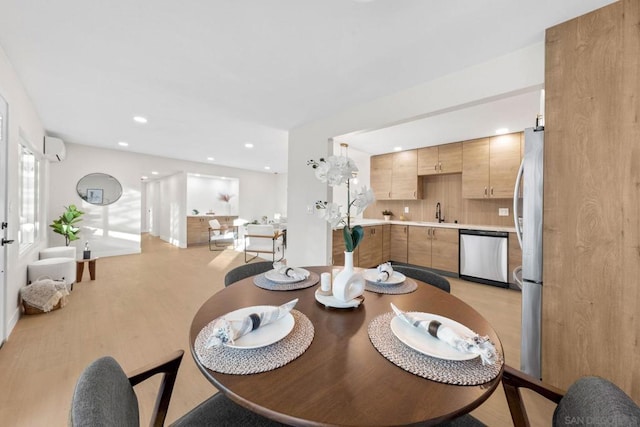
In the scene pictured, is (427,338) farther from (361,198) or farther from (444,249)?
(444,249)

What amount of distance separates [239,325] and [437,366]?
2.04 ft

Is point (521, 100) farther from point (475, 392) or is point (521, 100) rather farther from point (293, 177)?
point (475, 392)

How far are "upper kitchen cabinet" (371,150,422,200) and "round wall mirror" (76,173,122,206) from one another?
5.58m

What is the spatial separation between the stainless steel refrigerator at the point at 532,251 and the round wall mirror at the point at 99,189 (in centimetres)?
692

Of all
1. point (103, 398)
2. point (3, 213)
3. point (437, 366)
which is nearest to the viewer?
point (103, 398)

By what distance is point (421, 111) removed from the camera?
7.69 feet

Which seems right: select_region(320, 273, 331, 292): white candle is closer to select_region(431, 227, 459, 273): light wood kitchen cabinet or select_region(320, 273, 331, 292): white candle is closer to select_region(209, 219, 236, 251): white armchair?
select_region(431, 227, 459, 273): light wood kitchen cabinet

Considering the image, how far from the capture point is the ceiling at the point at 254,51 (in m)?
1.48

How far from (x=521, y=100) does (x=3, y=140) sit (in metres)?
4.86

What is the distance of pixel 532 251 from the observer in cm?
167

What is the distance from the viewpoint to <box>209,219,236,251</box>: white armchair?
22.4ft

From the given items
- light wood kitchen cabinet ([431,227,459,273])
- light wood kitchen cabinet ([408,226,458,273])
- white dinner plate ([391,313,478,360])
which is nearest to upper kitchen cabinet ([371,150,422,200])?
light wood kitchen cabinet ([408,226,458,273])

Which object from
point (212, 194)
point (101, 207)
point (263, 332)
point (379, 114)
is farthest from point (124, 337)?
point (212, 194)

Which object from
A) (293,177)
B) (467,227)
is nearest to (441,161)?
(467,227)
